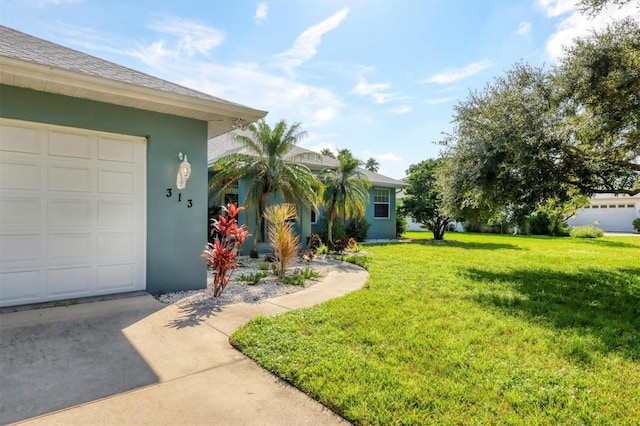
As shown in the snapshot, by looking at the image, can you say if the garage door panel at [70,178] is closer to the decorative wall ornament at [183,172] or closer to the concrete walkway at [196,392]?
the decorative wall ornament at [183,172]

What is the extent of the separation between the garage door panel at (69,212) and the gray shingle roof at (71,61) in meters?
2.03

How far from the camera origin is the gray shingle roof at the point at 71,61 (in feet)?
15.3

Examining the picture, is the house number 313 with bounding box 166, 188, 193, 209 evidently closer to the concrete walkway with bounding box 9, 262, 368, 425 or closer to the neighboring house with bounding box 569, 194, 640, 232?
the concrete walkway with bounding box 9, 262, 368, 425

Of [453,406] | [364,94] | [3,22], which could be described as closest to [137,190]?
[3,22]

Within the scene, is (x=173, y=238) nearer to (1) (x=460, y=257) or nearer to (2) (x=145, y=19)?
(2) (x=145, y=19)

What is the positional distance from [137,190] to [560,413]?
642cm

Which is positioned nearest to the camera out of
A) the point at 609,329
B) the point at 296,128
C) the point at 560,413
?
the point at 560,413

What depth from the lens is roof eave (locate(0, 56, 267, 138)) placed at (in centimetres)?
445

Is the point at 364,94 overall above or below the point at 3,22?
above

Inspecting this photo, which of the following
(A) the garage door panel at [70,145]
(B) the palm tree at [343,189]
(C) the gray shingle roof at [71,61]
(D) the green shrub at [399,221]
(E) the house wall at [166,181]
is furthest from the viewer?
(D) the green shrub at [399,221]

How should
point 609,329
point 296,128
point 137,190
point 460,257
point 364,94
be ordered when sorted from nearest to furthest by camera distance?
1. point 609,329
2. point 137,190
3. point 296,128
4. point 460,257
5. point 364,94

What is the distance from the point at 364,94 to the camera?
1353 centimetres

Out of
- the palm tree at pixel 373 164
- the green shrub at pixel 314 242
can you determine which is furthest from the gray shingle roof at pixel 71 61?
the palm tree at pixel 373 164

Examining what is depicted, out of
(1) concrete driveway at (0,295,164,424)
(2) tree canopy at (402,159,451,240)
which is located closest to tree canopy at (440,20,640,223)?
(1) concrete driveway at (0,295,164,424)
